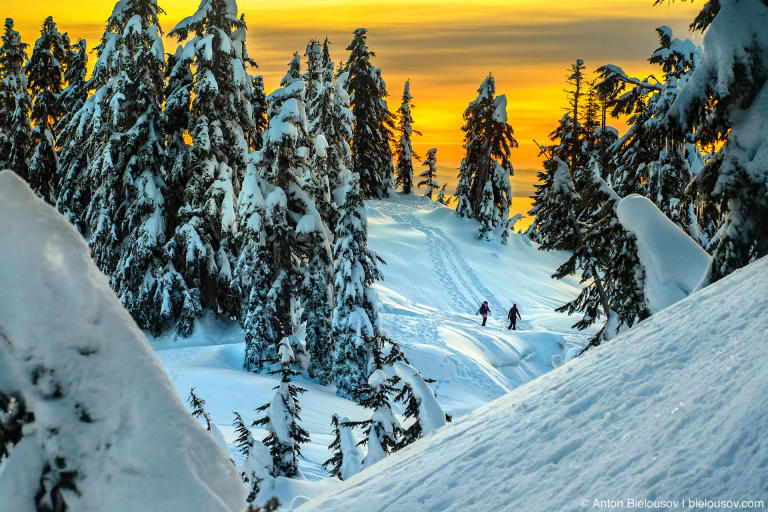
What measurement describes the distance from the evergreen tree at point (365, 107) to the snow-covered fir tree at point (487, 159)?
7.32 m

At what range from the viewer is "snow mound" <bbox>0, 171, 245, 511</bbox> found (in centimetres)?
222

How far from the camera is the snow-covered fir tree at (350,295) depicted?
19016 mm

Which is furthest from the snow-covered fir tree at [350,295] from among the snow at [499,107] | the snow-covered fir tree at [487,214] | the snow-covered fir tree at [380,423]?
the snow at [499,107]

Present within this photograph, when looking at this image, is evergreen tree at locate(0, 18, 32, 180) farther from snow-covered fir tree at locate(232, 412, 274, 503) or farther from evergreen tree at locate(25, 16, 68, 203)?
snow-covered fir tree at locate(232, 412, 274, 503)

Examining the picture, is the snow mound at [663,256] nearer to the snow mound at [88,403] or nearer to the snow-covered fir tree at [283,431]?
the snow-covered fir tree at [283,431]

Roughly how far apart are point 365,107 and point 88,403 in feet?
152

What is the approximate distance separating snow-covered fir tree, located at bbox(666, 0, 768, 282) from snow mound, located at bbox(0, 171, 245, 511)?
7834 millimetres

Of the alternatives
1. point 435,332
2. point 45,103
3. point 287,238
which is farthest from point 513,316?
point 45,103

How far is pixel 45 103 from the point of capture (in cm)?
2923

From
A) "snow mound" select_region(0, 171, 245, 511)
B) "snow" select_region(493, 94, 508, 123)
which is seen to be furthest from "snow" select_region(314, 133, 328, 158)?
"snow" select_region(493, 94, 508, 123)

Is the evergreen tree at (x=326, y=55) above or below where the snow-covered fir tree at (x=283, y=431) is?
above

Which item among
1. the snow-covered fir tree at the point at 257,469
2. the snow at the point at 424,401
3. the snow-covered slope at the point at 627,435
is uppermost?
the snow-covered slope at the point at 627,435

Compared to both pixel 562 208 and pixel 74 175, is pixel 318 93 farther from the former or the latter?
pixel 562 208

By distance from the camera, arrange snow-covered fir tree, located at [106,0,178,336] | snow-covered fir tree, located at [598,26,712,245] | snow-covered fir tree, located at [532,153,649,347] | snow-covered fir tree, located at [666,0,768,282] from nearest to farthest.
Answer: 1. snow-covered fir tree, located at [666,0,768,282]
2. snow-covered fir tree, located at [532,153,649,347]
3. snow-covered fir tree, located at [598,26,712,245]
4. snow-covered fir tree, located at [106,0,178,336]
